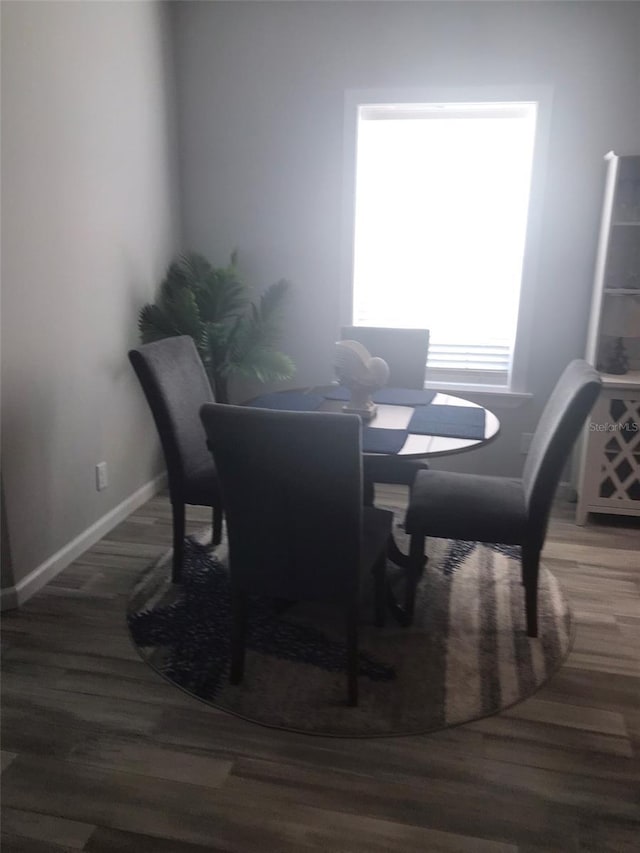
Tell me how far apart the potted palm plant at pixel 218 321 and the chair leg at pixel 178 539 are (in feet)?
3.36

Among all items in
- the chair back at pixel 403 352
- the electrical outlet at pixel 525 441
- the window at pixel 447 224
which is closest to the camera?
the chair back at pixel 403 352

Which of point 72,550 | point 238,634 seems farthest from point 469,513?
point 72,550

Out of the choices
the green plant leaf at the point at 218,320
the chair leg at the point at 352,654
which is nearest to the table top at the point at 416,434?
the chair leg at the point at 352,654

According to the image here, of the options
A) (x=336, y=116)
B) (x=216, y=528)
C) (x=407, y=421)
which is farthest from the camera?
(x=336, y=116)

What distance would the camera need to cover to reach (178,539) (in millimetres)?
2697

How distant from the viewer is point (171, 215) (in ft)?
12.4

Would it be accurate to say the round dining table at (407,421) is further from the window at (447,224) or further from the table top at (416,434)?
the window at (447,224)

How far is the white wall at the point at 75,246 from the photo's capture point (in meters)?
2.44

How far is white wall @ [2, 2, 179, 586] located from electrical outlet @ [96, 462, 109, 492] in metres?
0.04

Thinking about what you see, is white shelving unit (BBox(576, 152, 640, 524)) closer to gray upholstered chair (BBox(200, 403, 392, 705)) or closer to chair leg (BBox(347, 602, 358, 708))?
gray upholstered chair (BBox(200, 403, 392, 705))

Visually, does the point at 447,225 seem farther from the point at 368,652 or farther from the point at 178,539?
the point at 368,652

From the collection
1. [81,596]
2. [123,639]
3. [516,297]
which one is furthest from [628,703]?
[516,297]

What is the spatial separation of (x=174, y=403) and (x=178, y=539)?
0.56 meters

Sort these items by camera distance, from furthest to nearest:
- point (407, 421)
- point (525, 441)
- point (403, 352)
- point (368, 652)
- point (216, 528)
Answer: point (525, 441)
point (403, 352)
point (216, 528)
point (407, 421)
point (368, 652)
